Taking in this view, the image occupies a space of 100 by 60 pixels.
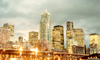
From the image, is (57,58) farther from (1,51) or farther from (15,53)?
(1,51)

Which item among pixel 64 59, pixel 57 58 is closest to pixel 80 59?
pixel 64 59

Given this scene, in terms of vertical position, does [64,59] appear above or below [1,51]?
below

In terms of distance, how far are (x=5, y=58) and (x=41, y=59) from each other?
44579 mm

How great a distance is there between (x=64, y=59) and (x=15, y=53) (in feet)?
289

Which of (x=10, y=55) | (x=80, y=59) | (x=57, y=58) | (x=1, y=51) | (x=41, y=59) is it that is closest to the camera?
(x=1, y=51)

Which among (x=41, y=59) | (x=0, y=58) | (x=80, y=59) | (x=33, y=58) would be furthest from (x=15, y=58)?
(x=80, y=59)

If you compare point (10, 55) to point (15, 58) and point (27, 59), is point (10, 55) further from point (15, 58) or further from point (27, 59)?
point (27, 59)

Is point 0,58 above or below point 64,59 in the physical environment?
above

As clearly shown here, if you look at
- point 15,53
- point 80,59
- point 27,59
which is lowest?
point 80,59

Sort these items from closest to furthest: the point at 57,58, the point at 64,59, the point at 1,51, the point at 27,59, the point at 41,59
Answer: the point at 1,51, the point at 27,59, the point at 41,59, the point at 57,58, the point at 64,59

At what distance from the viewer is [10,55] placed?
291ft

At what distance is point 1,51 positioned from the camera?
83250 mm

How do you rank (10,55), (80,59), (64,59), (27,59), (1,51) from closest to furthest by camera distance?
(1,51) → (10,55) → (27,59) → (64,59) → (80,59)

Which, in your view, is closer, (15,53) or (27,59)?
(15,53)
